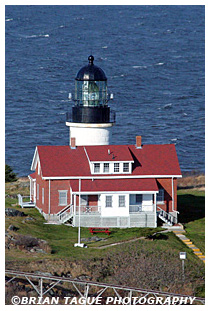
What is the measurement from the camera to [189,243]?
4800 cm

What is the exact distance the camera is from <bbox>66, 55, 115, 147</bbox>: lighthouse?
179 feet

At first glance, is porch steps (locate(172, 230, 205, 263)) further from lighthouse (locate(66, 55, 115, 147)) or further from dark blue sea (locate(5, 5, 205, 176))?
dark blue sea (locate(5, 5, 205, 176))

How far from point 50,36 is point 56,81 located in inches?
838

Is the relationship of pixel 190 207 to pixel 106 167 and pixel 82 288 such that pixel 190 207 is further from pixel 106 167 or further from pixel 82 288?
pixel 82 288

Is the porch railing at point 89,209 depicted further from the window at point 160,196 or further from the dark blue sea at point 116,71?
the dark blue sea at point 116,71

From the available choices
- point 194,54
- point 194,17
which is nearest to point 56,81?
point 194,54

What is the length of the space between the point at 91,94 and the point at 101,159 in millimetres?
5863

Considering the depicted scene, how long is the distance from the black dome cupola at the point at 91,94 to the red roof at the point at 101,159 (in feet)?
8.59

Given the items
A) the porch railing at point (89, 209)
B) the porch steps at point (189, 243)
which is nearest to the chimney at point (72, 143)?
the porch railing at point (89, 209)

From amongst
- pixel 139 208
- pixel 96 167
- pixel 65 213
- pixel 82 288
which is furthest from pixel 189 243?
pixel 82 288

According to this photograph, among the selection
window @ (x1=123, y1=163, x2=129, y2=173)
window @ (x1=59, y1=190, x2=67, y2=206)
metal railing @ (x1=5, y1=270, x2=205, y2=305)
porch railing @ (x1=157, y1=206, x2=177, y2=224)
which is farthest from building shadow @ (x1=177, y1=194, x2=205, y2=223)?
metal railing @ (x1=5, y1=270, x2=205, y2=305)

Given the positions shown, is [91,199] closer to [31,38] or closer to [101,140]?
[101,140]

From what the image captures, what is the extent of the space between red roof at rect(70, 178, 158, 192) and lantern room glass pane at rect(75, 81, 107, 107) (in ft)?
21.0

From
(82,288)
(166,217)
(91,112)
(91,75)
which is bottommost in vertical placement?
(82,288)
